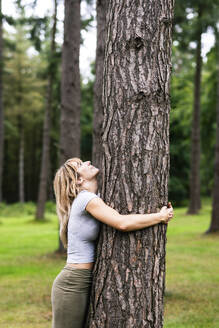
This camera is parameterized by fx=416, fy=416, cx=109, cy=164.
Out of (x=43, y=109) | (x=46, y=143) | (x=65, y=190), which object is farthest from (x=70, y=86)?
(x=43, y=109)

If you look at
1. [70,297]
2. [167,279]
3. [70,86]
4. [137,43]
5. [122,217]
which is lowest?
[167,279]

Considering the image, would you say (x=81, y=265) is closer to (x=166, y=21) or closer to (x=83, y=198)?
(x=83, y=198)

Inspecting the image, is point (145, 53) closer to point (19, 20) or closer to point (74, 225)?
point (74, 225)

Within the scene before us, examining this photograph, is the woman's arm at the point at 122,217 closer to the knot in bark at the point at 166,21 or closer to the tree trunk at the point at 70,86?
the knot in bark at the point at 166,21

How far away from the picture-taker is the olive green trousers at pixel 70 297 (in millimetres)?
3426

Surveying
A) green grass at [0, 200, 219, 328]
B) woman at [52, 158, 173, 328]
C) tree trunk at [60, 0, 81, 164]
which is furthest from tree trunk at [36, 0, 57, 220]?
woman at [52, 158, 173, 328]

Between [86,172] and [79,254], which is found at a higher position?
[86,172]

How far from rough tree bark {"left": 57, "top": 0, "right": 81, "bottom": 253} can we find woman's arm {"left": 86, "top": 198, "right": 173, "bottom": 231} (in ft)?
23.6

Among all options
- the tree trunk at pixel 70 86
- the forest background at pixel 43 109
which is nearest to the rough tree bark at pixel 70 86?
the tree trunk at pixel 70 86

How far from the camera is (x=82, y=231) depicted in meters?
3.47

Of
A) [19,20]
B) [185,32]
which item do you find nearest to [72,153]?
[19,20]

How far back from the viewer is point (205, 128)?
2388 cm

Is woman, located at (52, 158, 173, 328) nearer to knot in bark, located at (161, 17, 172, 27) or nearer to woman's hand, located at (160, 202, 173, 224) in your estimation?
woman's hand, located at (160, 202, 173, 224)

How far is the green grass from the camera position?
5891 mm
